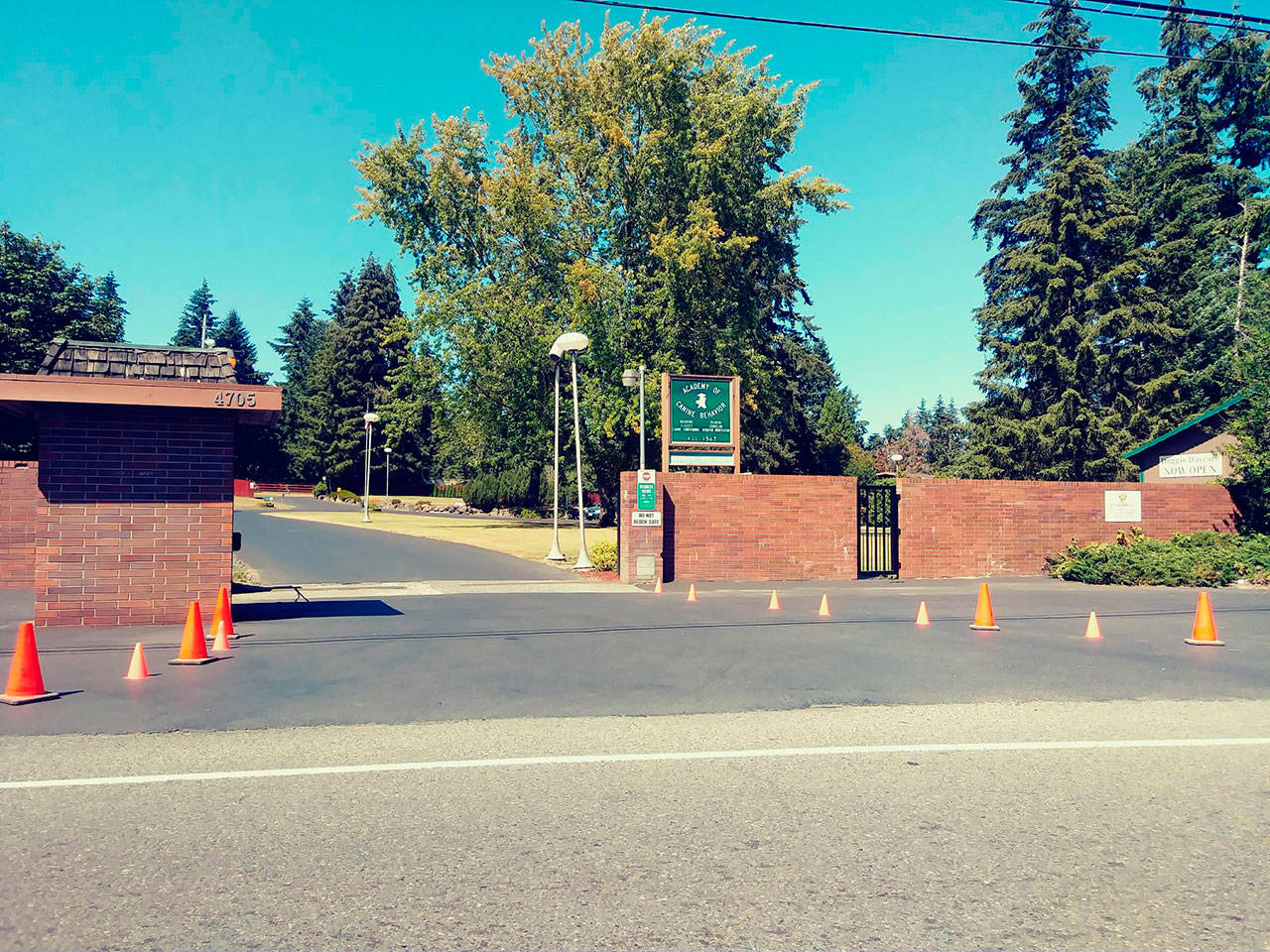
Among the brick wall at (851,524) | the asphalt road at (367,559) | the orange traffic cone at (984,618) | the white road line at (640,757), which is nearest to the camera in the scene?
the white road line at (640,757)

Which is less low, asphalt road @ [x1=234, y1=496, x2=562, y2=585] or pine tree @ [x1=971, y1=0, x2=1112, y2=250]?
pine tree @ [x1=971, y1=0, x2=1112, y2=250]

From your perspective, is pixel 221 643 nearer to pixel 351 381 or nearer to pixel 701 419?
pixel 701 419

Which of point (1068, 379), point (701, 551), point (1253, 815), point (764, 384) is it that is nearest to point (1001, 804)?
point (1253, 815)

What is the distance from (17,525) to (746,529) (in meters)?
14.4

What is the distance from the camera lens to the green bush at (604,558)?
72.2 feet

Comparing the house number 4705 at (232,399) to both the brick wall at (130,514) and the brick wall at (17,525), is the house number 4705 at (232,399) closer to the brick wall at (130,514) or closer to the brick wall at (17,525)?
the brick wall at (130,514)

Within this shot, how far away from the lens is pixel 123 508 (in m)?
11.6

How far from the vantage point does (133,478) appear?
11.7m

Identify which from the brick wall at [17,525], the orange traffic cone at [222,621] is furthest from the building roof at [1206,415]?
the brick wall at [17,525]

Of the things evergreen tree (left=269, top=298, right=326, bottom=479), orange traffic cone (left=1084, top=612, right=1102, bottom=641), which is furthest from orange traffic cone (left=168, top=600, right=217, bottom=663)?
evergreen tree (left=269, top=298, right=326, bottom=479)

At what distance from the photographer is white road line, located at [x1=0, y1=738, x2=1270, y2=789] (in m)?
5.52

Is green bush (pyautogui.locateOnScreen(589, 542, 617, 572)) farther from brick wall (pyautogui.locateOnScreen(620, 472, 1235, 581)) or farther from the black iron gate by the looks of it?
the black iron gate

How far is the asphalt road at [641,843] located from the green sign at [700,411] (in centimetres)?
1456

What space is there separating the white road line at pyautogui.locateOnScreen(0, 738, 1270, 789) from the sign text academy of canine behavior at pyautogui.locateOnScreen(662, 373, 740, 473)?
14602mm
